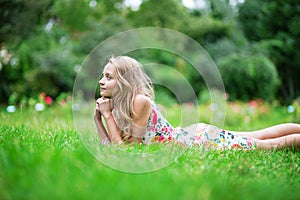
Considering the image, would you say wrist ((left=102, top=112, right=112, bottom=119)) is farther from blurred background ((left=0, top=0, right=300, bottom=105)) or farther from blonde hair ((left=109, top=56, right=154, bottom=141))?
blurred background ((left=0, top=0, right=300, bottom=105))

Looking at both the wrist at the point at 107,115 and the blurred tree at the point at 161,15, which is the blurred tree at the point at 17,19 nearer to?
the blurred tree at the point at 161,15

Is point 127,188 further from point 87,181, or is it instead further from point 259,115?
point 259,115

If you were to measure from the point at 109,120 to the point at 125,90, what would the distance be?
257 millimetres

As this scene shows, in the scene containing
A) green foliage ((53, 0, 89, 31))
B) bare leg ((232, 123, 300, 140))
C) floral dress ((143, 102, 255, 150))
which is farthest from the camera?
green foliage ((53, 0, 89, 31))

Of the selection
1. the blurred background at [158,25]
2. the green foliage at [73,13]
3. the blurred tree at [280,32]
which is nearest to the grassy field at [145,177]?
the blurred background at [158,25]

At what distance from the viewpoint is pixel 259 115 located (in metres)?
7.02

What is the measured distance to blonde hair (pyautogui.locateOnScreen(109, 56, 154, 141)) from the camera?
2.65 meters

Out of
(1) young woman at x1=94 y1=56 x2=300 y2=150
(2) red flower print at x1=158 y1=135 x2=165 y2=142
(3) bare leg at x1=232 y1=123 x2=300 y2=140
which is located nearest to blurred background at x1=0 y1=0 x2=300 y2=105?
(3) bare leg at x1=232 y1=123 x2=300 y2=140

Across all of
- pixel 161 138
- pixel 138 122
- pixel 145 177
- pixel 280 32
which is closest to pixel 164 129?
pixel 161 138

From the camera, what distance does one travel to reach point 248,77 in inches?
399

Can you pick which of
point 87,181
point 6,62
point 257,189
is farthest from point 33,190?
point 6,62

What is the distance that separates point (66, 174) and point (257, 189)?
0.87 metres

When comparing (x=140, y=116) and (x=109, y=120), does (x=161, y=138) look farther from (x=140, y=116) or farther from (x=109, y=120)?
(x=109, y=120)

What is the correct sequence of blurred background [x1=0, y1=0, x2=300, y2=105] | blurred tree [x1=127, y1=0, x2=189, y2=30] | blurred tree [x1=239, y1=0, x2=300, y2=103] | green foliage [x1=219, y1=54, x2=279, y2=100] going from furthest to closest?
blurred tree [x1=127, y1=0, x2=189, y2=30] → blurred tree [x1=239, y1=0, x2=300, y2=103] → green foliage [x1=219, y1=54, x2=279, y2=100] → blurred background [x1=0, y1=0, x2=300, y2=105]
